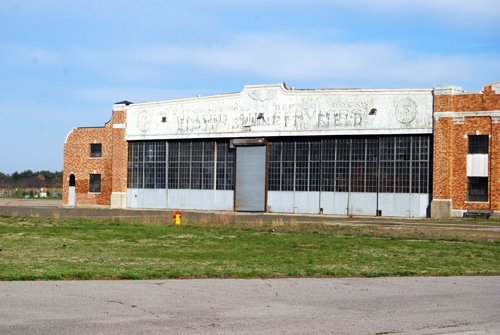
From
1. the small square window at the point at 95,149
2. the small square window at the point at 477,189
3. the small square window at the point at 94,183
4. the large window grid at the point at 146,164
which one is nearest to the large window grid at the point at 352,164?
the small square window at the point at 477,189

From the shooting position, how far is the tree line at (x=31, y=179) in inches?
7008

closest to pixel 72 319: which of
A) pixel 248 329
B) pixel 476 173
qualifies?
pixel 248 329

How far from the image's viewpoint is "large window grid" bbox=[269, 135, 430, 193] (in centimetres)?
5609

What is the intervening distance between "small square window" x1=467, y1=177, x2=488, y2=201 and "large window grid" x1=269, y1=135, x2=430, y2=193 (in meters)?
2.83

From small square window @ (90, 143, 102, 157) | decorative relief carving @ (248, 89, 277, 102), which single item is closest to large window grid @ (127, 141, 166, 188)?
small square window @ (90, 143, 102, 157)

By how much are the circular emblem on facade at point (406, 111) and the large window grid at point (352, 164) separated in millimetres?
1291

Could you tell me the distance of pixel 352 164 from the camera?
58.5 m

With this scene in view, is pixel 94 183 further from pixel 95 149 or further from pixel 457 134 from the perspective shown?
pixel 457 134

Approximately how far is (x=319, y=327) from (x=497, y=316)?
3.37 metres

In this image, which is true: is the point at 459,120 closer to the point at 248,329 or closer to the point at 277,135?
the point at 277,135

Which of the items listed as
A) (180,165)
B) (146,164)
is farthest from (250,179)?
(146,164)

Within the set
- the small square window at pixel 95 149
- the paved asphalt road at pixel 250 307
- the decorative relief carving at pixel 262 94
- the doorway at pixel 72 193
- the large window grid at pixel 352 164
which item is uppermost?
the decorative relief carving at pixel 262 94

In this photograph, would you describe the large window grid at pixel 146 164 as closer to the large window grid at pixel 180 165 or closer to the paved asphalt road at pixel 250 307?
the large window grid at pixel 180 165

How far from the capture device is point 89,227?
3538cm
